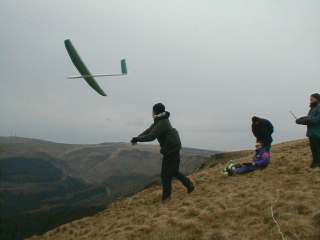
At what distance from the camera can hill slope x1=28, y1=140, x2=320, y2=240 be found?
998 cm

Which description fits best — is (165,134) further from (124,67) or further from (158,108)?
(124,67)

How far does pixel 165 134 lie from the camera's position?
14.7 metres

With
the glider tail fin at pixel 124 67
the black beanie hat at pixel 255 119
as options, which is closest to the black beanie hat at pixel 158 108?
the black beanie hat at pixel 255 119

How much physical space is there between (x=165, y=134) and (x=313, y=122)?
623 cm

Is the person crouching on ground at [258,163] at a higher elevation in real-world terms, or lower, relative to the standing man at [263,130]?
lower

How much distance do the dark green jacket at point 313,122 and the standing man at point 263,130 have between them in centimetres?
302

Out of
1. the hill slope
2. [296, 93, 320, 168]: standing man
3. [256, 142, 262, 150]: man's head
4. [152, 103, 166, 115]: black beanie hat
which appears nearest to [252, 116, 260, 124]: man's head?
[256, 142, 262, 150]: man's head

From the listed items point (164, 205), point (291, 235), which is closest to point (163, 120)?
point (164, 205)

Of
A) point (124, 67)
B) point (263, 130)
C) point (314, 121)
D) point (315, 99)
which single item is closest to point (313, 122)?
point (314, 121)

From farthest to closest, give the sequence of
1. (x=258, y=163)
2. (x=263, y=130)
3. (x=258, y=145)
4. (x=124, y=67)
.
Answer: (x=124, y=67), (x=258, y=163), (x=258, y=145), (x=263, y=130)

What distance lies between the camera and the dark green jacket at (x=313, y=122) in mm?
15141

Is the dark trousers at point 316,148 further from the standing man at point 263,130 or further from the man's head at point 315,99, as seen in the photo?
the standing man at point 263,130

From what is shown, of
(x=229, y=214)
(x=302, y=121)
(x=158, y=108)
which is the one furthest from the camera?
(x=302, y=121)

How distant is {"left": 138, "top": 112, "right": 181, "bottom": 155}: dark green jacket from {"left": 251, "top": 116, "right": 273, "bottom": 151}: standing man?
5.54 metres
